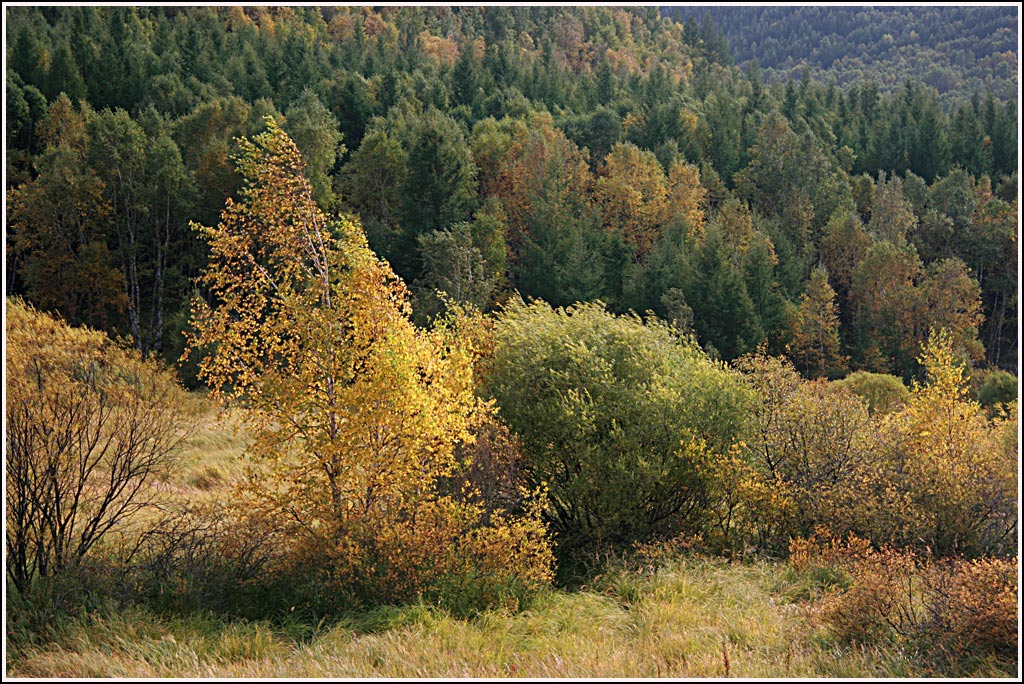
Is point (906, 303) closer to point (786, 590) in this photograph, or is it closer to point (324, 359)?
point (786, 590)

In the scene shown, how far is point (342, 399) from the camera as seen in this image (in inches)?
467

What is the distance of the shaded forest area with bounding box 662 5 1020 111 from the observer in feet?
A: 218

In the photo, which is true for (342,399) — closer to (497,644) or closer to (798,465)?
(497,644)

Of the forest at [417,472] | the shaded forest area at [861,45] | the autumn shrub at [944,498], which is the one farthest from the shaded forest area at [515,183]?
the autumn shrub at [944,498]

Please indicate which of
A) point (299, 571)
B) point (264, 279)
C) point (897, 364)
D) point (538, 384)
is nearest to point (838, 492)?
point (538, 384)

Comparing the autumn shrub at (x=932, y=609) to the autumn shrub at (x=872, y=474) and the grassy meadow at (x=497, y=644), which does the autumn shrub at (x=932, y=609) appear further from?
the autumn shrub at (x=872, y=474)

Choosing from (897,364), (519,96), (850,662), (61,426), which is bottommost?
(897,364)

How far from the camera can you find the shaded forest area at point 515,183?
A: 137ft

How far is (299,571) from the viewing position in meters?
12.0

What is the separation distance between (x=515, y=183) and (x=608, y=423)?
38.1m

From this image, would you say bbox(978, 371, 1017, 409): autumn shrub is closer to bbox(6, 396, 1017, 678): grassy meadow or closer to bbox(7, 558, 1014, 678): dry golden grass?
bbox(6, 396, 1017, 678): grassy meadow

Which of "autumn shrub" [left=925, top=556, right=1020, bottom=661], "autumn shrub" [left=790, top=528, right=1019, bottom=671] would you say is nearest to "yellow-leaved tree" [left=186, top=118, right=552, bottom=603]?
"autumn shrub" [left=790, top=528, right=1019, bottom=671]

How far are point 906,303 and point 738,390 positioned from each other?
38227mm

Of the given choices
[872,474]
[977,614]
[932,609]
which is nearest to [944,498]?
[872,474]
